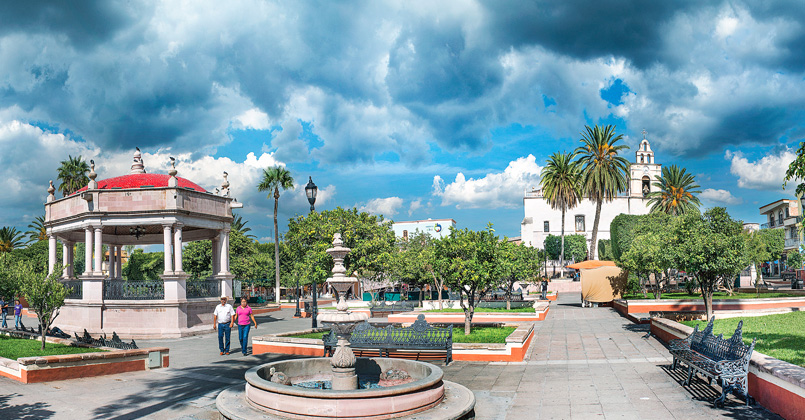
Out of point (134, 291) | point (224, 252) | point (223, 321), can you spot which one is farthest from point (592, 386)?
point (134, 291)

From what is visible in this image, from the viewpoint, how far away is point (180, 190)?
21.5m

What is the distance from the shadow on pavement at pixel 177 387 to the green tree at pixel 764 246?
3469cm

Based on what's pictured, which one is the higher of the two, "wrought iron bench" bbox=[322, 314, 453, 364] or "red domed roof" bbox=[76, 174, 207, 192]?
"red domed roof" bbox=[76, 174, 207, 192]

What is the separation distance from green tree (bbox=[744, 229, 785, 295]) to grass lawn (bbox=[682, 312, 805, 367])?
2326 cm

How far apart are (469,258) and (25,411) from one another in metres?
11.0

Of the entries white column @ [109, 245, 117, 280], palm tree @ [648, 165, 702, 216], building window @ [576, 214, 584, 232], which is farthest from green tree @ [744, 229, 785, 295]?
white column @ [109, 245, 117, 280]

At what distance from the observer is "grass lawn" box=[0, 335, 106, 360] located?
1212cm

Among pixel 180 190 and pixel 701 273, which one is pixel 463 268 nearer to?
pixel 701 273

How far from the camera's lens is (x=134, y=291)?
21.3 meters

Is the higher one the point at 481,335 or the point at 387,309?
the point at 481,335

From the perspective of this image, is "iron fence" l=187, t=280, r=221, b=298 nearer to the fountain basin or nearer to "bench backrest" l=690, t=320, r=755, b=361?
the fountain basin

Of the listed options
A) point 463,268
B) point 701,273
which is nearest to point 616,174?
point 701,273

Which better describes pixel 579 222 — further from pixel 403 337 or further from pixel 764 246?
pixel 403 337

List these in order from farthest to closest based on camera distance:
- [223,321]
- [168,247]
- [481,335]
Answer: [168,247]
[481,335]
[223,321]
